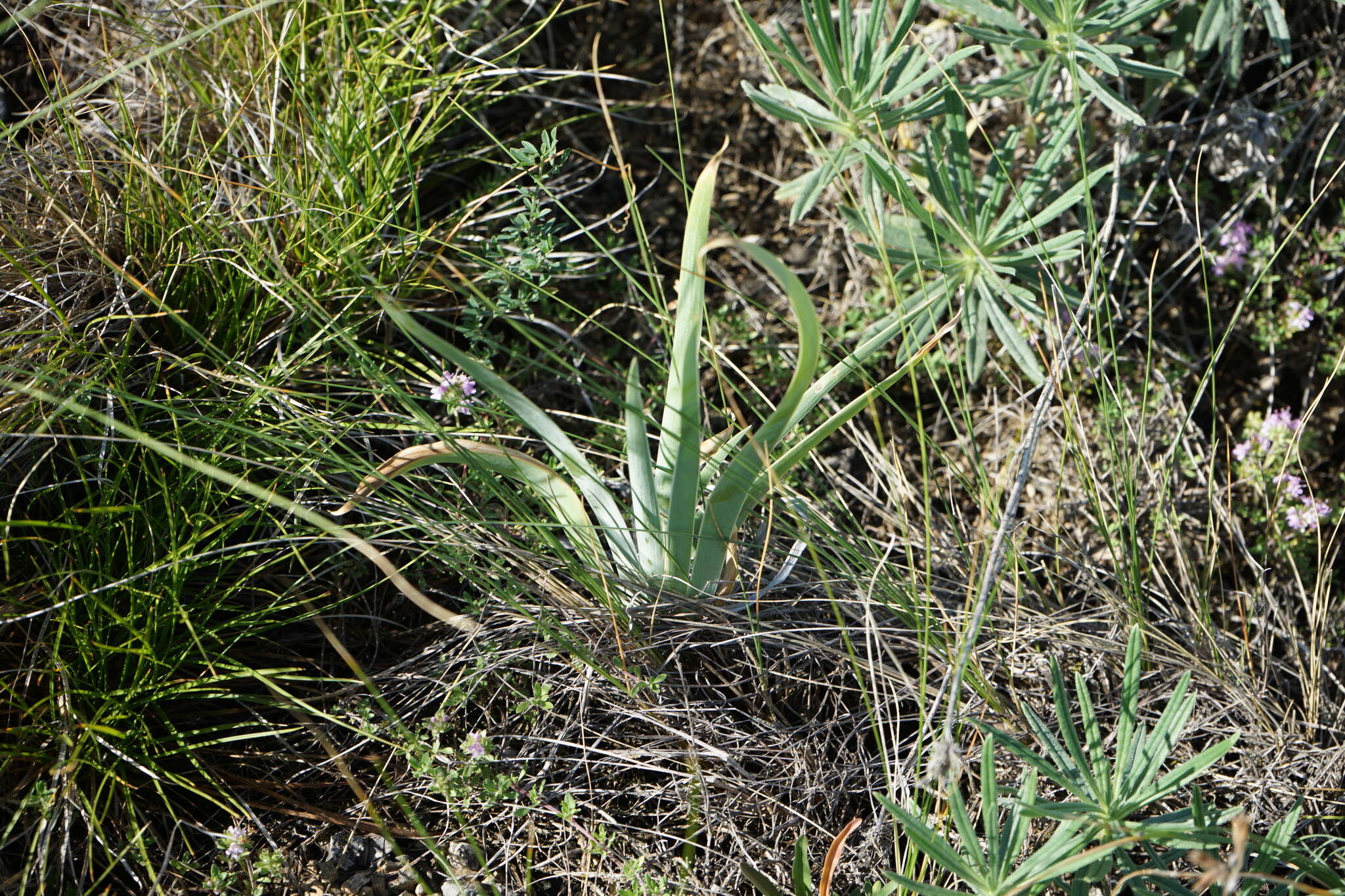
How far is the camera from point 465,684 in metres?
1.51

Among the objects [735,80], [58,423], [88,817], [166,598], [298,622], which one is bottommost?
[88,817]

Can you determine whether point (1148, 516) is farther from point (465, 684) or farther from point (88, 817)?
point (88, 817)

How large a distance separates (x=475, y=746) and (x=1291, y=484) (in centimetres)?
153

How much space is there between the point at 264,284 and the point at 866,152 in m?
1.00

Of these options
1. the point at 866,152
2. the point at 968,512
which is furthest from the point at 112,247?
the point at 968,512

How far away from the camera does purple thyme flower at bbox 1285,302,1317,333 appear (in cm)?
191

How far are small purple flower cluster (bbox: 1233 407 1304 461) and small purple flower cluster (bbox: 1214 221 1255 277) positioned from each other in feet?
1.05

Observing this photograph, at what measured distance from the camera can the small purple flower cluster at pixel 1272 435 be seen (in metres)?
1.85

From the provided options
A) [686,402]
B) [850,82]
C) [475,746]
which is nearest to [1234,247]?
[850,82]

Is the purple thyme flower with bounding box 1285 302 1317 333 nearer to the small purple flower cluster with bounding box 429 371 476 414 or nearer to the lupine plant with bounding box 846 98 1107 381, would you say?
the lupine plant with bounding box 846 98 1107 381

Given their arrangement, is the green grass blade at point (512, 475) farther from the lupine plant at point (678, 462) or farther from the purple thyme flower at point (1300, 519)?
the purple thyme flower at point (1300, 519)

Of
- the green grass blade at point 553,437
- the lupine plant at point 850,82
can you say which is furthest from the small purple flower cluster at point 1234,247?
the green grass blade at point 553,437

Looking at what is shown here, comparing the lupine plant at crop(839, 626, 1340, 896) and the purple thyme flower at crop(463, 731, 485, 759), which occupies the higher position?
the lupine plant at crop(839, 626, 1340, 896)

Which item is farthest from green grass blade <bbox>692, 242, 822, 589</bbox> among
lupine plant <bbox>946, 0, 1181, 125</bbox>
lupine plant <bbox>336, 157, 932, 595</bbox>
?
lupine plant <bbox>946, 0, 1181, 125</bbox>
